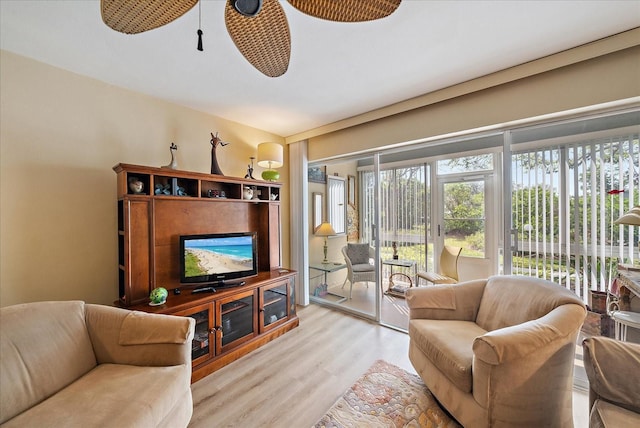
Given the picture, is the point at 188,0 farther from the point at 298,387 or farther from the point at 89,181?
the point at 298,387

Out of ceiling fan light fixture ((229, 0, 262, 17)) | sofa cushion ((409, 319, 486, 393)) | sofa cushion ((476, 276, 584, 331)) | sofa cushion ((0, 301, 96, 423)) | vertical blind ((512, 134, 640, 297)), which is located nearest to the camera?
ceiling fan light fixture ((229, 0, 262, 17))

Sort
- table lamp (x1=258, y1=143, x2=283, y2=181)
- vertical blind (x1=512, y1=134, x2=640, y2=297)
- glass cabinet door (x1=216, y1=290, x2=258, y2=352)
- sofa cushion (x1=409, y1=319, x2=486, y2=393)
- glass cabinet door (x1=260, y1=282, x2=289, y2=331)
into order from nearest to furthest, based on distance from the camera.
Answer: sofa cushion (x1=409, y1=319, x2=486, y2=393) → vertical blind (x1=512, y1=134, x2=640, y2=297) → glass cabinet door (x1=216, y1=290, x2=258, y2=352) → glass cabinet door (x1=260, y1=282, x2=289, y2=331) → table lamp (x1=258, y1=143, x2=283, y2=181)

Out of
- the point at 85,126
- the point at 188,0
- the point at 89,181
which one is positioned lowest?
the point at 89,181

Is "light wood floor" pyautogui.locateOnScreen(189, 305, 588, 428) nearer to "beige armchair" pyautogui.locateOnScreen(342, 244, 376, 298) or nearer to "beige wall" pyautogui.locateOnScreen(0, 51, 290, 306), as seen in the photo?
"beige armchair" pyautogui.locateOnScreen(342, 244, 376, 298)

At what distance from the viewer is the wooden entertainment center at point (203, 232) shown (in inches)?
78.1

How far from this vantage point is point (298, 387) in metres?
1.90

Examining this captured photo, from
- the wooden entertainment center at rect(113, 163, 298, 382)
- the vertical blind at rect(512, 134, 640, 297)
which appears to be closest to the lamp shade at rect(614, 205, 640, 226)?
the vertical blind at rect(512, 134, 640, 297)

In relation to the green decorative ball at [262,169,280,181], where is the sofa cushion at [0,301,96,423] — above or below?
below

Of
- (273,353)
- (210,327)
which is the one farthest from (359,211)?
(210,327)

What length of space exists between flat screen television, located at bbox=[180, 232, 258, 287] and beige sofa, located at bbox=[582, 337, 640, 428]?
8.11ft

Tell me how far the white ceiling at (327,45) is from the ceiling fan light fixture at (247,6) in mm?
625

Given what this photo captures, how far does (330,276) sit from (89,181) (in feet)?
10.00

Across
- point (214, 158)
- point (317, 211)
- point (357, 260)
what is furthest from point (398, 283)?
point (214, 158)

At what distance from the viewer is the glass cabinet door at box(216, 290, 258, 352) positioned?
7.36 ft
